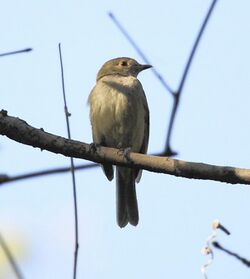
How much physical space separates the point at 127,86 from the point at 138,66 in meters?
1.21

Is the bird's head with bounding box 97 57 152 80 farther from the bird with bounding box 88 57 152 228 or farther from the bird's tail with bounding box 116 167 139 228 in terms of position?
the bird's tail with bounding box 116 167 139 228

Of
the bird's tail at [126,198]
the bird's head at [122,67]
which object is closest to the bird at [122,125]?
the bird's tail at [126,198]

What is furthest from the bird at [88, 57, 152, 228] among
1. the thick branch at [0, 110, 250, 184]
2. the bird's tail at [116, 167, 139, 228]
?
the thick branch at [0, 110, 250, 184]

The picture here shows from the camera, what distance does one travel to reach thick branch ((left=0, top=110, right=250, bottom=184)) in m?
4.20

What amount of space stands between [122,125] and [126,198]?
0.95 metres

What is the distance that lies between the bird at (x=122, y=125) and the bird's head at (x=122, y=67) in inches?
28.7

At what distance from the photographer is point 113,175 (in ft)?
24.9

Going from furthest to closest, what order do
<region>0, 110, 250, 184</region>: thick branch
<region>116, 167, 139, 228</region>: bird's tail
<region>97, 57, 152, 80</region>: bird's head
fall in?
<region>97, 57, 152, 80</region>: bird's head, <region>116, 167, 139, 228</region>: bird's tail, <region>0, 110, 250, 184</region>: thick branch

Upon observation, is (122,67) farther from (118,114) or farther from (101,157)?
(101,157)

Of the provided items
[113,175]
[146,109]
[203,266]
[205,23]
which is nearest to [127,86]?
[146,109]

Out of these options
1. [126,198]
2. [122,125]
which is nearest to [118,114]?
[122,125]

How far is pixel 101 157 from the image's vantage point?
478 cm

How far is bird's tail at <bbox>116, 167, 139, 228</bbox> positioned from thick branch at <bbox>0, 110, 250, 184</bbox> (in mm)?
2877

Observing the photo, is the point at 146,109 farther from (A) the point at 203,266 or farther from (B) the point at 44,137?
Answer: (A) the point at 203,266
